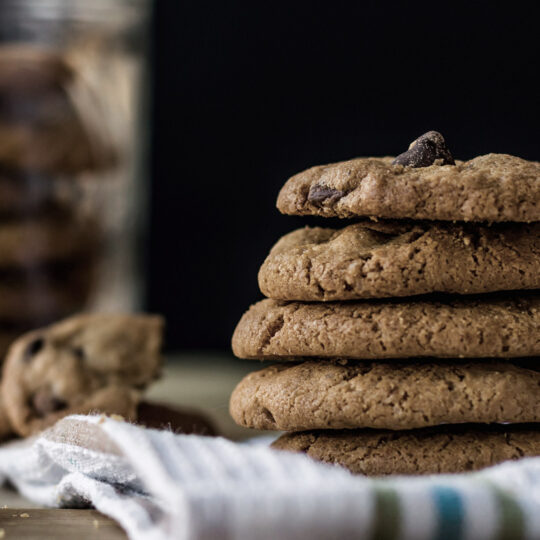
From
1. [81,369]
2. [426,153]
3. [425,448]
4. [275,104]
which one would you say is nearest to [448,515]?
[425,448]

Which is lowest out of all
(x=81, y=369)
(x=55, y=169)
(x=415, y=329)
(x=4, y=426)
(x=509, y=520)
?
(x=4, y=426)

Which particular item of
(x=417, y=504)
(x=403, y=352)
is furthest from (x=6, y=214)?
(x=417, y=504)

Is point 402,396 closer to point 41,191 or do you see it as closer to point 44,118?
point 41,191

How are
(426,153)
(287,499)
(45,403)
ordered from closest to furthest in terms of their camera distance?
1. (287,499)
2. (426,153)
3. (45,403)

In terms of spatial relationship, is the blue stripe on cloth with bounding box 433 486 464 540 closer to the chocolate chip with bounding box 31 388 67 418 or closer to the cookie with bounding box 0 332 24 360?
the chocolate chip with bounding box 31 388 67 418

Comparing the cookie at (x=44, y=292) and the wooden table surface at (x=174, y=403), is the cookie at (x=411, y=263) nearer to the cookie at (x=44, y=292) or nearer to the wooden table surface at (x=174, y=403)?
the wooden table surface at (x=174, y=403)

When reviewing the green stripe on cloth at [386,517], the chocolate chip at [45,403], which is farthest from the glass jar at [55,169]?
the green stripe on cloth at [386,517]
